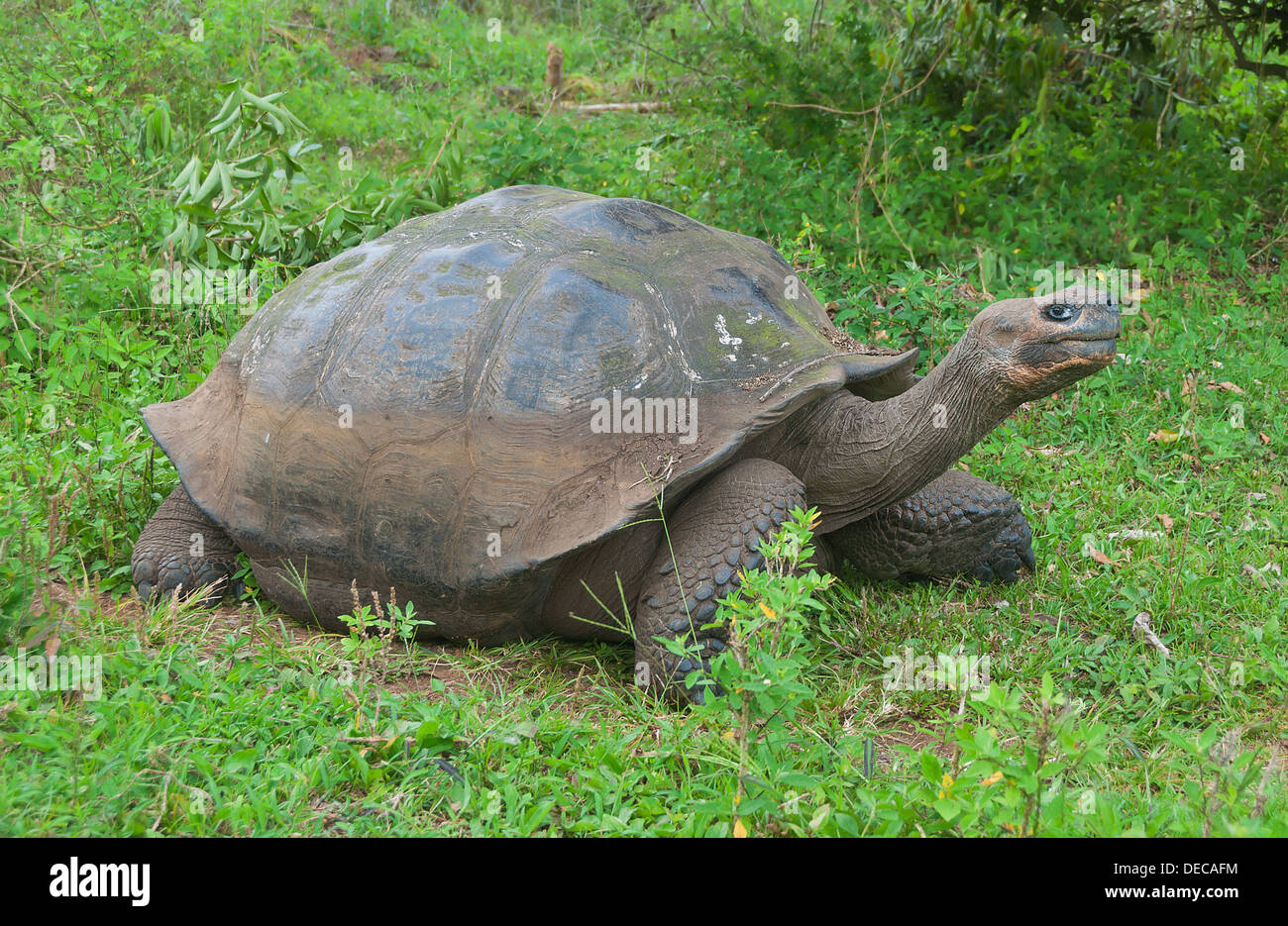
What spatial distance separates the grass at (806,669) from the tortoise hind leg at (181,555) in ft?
0.48

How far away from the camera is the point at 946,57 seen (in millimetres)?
7191

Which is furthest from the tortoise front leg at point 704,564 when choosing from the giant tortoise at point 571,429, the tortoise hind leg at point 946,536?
the tortoise hind leg at point 946,536

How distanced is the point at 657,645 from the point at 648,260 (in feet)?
4.48

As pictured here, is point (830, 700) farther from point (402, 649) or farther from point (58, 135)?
point (58, 135)

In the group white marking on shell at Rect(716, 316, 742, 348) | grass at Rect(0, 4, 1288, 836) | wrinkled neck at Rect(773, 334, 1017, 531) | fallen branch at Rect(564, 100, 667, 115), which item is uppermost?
fallen branch at Rect(564, 100, 667, 115)

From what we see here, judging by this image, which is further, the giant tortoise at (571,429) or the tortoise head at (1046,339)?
the giant tortoise at (571,429)

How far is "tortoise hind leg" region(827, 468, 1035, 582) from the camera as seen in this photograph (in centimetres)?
403

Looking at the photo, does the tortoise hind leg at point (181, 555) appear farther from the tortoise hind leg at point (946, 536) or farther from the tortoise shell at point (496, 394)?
the tortoise hind leg at point (946, 536)

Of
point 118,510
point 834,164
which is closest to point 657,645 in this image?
point 118,510

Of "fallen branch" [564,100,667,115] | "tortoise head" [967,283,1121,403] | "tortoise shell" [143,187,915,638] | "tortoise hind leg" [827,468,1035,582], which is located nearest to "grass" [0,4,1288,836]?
"tortoise hind leg" [827,468,1035,582]

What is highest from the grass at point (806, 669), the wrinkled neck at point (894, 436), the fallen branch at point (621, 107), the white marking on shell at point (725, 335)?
the fallen branch at point (621, 107)

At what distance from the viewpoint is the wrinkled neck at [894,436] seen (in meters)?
3.41

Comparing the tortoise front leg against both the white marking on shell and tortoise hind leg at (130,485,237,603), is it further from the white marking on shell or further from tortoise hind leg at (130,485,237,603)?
tortoise hind leg at (130,485,237,603)

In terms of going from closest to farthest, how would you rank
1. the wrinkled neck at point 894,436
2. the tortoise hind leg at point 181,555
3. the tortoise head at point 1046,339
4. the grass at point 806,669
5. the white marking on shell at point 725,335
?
the grass at point 806,669 < the tortoise head at point 1046,339 < the wrinkled neck at point 894,436 < the white marking on shell at point 725,335 < the tortoise hind leg at point 181,555
